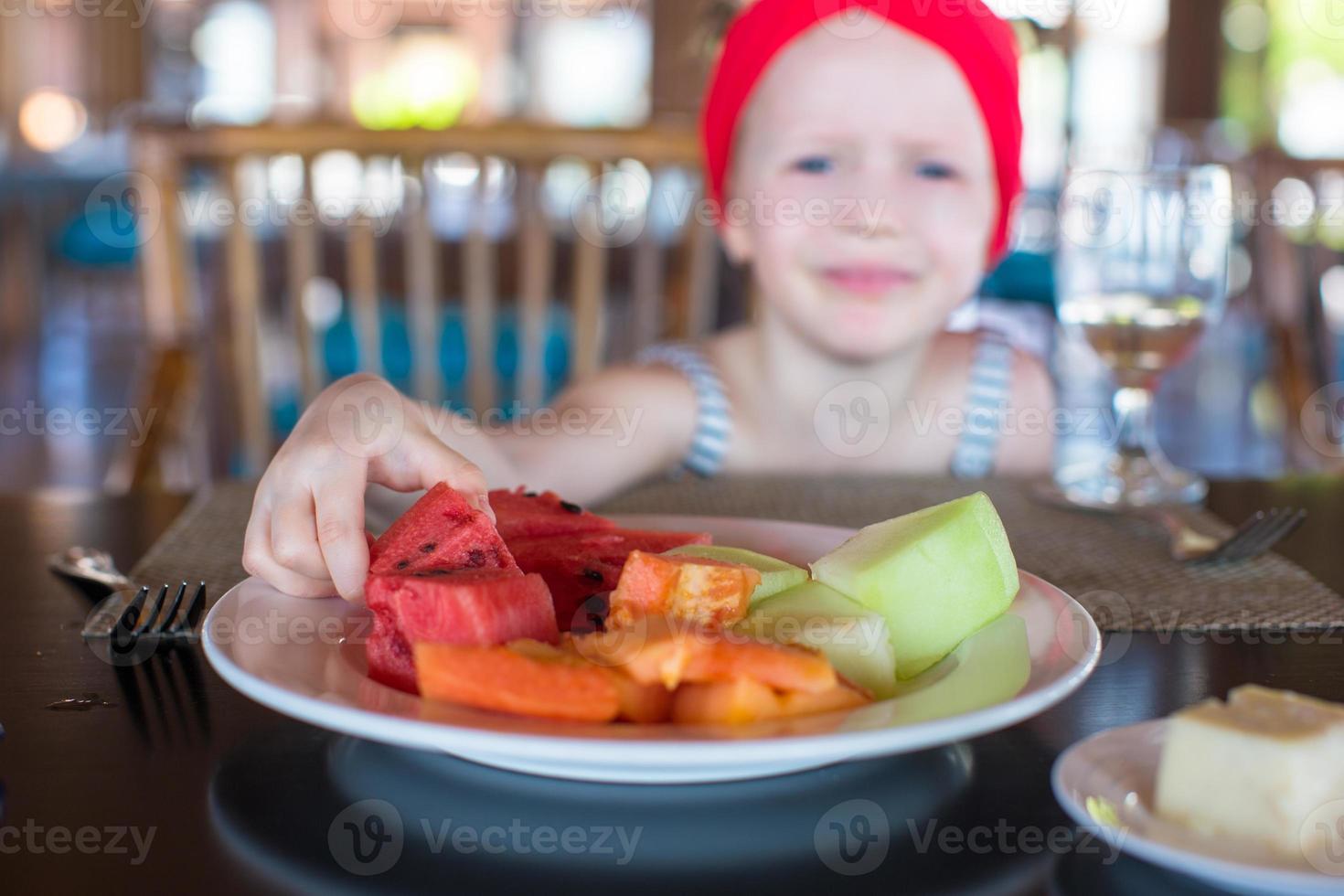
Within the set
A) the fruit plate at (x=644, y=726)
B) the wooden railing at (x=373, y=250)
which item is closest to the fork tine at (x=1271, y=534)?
the fruit plate at (x=644, y=726)

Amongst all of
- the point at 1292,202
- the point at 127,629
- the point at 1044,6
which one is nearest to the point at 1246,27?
the point at 1044,6

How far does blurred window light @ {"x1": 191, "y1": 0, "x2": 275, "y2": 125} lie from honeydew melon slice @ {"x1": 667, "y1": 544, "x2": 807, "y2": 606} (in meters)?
8.44

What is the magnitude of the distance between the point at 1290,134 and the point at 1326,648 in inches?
345

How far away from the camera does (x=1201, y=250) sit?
1166 millimetres

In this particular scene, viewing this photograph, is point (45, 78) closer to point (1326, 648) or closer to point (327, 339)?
point (327, 339)

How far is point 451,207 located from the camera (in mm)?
3494

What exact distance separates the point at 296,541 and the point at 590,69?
26.2 ft

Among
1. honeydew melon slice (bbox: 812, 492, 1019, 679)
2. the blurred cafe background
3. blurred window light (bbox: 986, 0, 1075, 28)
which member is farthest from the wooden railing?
blurred window light (bbox: 986, 0, 1075, 28)

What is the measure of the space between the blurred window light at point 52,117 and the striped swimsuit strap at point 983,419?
316 inches

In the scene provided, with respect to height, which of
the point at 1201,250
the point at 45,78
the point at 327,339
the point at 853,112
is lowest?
the point at 327,339

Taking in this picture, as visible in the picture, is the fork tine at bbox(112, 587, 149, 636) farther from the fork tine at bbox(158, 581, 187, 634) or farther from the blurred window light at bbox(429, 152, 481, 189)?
the blurred window light at bbox(429, 152, 481, 189)

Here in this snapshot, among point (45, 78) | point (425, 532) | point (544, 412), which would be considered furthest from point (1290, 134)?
point (425, 532)

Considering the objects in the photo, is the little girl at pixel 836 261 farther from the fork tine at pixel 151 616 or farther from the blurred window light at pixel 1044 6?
the blurred window light at pixel 1044 6

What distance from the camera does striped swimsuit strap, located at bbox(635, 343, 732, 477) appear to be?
1436 millimetres
